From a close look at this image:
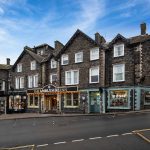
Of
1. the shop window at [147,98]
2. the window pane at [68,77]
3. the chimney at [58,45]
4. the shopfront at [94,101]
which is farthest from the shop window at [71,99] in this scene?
the shop window at [147,98]

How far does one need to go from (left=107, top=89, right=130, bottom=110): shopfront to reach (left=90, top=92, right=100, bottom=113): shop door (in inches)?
74.3

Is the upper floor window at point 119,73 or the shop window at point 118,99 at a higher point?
the upper floor window at point 119,73

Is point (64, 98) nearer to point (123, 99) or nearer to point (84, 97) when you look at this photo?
point (84, 97)

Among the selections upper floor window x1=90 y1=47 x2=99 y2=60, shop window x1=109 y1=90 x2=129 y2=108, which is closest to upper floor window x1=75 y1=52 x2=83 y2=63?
upper floor window x1=90 y1=47 x2=99 y2=60

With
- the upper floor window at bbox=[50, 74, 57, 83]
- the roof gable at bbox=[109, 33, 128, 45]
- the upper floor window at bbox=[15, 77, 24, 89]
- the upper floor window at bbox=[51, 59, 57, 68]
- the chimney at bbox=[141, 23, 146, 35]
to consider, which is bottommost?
the upper floor window at bbox=[15, 77, 24, 89]

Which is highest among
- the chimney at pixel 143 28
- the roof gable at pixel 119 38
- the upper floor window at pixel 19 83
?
the chimney at pixel 143 28

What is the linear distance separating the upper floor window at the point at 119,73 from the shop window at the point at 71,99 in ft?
21.8

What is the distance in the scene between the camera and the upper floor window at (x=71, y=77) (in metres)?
38.1

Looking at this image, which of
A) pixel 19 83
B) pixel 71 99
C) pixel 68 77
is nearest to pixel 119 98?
pixel 71 99

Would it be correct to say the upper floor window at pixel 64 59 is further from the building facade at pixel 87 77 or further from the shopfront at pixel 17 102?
the shopfront at pixel 17 102

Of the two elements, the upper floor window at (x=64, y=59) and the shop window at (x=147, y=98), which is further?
the upper floor window at (x=64, y=59)

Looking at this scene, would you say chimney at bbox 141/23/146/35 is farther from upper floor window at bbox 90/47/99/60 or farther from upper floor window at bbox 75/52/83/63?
upper floor window at bbox 75/52/83/63

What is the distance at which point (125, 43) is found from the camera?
32.8 meters

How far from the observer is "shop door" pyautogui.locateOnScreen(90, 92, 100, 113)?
35.6 metres
